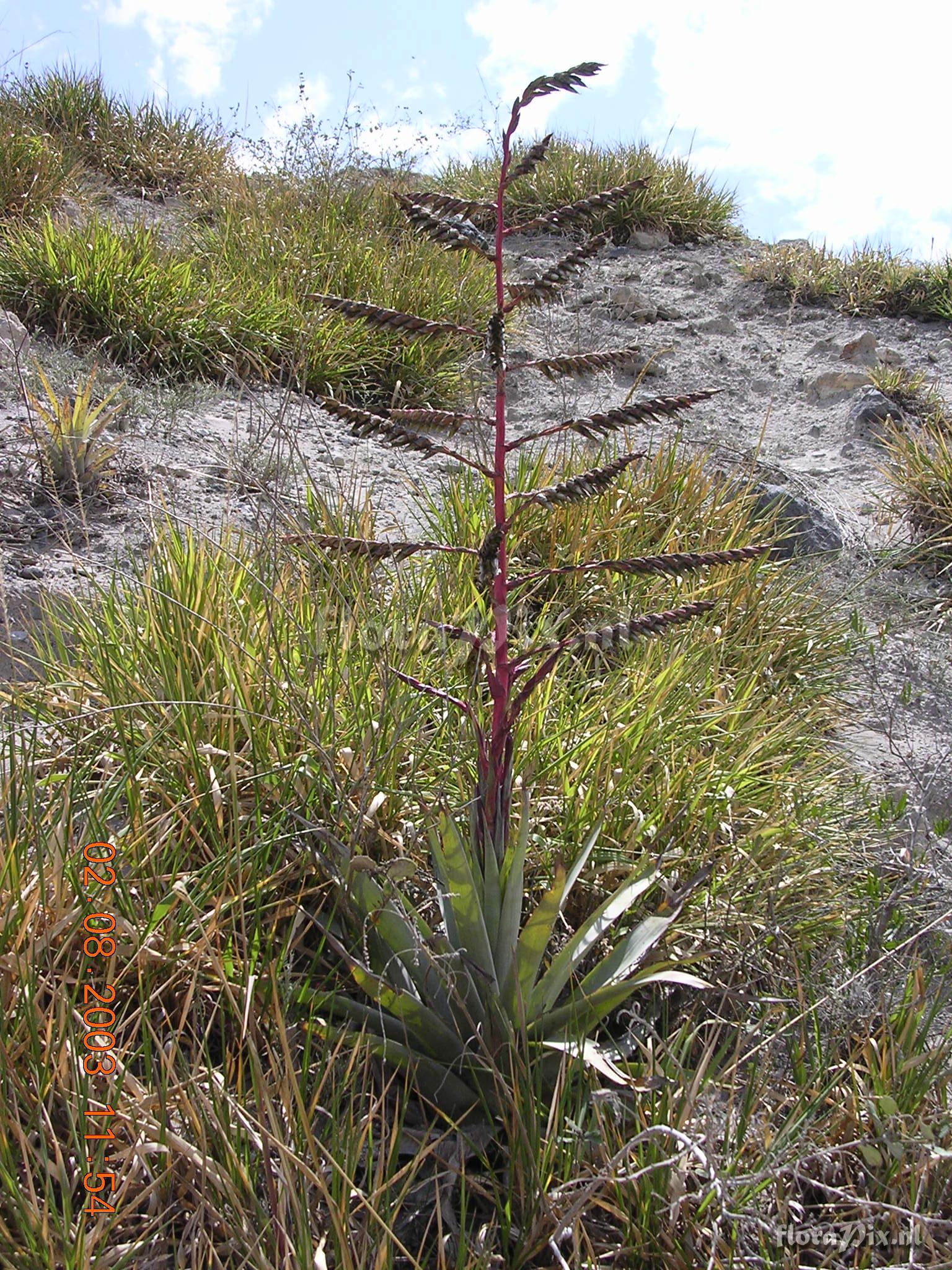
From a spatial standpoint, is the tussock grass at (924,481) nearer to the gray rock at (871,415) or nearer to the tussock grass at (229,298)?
Result: the gray rock at (871,415)

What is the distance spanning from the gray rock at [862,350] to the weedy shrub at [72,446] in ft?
18.4

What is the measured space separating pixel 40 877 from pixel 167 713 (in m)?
0.67

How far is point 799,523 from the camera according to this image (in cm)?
473

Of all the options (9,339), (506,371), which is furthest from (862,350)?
(506,371)

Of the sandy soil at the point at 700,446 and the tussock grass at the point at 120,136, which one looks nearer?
the sandy soil at the point at 700,446

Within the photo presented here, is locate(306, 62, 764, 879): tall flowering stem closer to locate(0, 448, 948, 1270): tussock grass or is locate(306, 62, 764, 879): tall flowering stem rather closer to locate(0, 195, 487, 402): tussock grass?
locate(0, 448, 948, 1270): tussock grass

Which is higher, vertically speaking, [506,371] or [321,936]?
[506,371]

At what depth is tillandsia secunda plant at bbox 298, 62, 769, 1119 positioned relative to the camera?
1.43m

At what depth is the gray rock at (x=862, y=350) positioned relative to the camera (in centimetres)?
693

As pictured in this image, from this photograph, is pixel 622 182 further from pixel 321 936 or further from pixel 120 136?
pixel 321 936

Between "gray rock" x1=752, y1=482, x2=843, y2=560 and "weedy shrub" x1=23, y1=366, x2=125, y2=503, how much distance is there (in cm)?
319

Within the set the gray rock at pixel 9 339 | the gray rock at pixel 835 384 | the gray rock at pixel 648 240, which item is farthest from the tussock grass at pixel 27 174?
the gray rock at pixel 835 384
